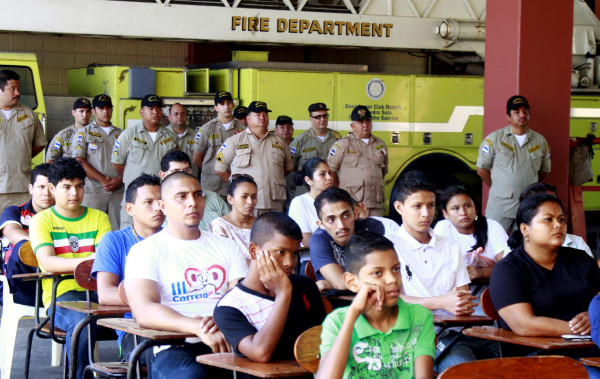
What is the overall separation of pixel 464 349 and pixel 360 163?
5.65m

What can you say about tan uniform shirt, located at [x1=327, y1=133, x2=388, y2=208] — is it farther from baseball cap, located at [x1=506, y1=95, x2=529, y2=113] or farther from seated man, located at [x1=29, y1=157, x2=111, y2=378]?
seated man, located at [x1=29, y1=157, x2=111, y2=378]

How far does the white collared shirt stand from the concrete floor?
2.72 metres

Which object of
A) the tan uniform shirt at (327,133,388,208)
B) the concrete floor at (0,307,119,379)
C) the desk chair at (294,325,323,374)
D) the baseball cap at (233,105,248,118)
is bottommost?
the concrete floor at (0,307,119,379)

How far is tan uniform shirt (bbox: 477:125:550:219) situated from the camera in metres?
8.86

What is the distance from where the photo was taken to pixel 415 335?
3246mm

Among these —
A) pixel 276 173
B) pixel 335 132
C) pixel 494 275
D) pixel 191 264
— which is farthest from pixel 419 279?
pixel 335 132

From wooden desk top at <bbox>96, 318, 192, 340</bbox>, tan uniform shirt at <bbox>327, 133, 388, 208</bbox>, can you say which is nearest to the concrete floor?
wooden desk top at <bbox>96, 318, 192, 340</bbox>

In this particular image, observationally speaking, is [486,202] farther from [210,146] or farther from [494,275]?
[494,275]

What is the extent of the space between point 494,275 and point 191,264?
145 centimetres

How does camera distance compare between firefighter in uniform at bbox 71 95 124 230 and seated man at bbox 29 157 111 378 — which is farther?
firefighter in uniform at bbox 71 95 124 230

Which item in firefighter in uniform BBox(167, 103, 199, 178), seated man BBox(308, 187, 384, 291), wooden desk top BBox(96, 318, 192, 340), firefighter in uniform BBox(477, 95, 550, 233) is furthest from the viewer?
firefighter in uniform BBox(167, 103, 199, 178)

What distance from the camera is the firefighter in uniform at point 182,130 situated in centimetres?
1013

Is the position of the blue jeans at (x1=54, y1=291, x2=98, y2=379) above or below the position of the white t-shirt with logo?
below

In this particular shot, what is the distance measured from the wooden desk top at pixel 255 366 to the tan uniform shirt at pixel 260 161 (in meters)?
6.00
